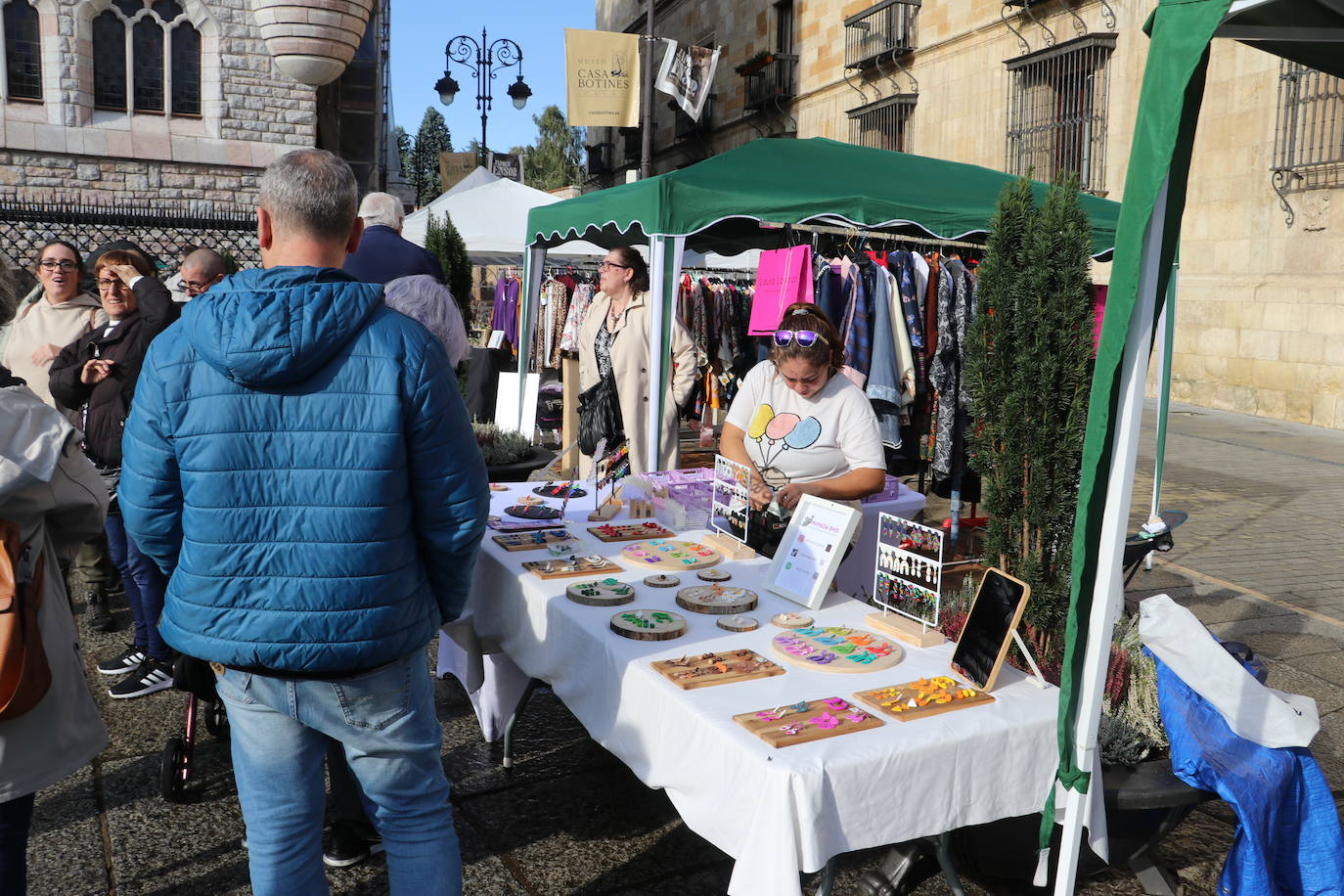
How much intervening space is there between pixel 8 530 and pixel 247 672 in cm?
77

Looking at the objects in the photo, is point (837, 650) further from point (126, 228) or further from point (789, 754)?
point (126, 228)

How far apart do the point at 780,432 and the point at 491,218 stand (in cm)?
955

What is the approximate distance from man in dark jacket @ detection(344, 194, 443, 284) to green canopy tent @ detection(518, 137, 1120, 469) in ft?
5.63

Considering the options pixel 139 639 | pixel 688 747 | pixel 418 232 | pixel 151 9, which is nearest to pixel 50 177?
pixel 151 9

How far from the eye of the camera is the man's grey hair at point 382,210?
4.37 metres

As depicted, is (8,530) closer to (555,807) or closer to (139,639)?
(555,807)

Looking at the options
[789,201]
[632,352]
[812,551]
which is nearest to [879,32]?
[789,201]

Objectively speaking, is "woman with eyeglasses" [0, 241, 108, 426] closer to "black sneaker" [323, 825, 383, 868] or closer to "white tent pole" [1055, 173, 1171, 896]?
"black sneaker" [323, 825, 383, 868]

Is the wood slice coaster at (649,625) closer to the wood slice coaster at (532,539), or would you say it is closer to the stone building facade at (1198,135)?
the wood slice coaster at (532,539)

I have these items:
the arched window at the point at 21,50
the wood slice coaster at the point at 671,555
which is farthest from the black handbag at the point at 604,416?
the arched window at the point at 21,50

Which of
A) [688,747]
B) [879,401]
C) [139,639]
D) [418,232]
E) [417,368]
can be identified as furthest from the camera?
[418,232]

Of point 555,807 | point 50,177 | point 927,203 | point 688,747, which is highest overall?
point 50,177

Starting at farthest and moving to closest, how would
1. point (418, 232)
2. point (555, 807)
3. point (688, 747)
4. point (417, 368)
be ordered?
point (418, 232) → point (555, 807) → point (688, 747) → point (417, 368)

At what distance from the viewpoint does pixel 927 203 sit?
6.08 metres
